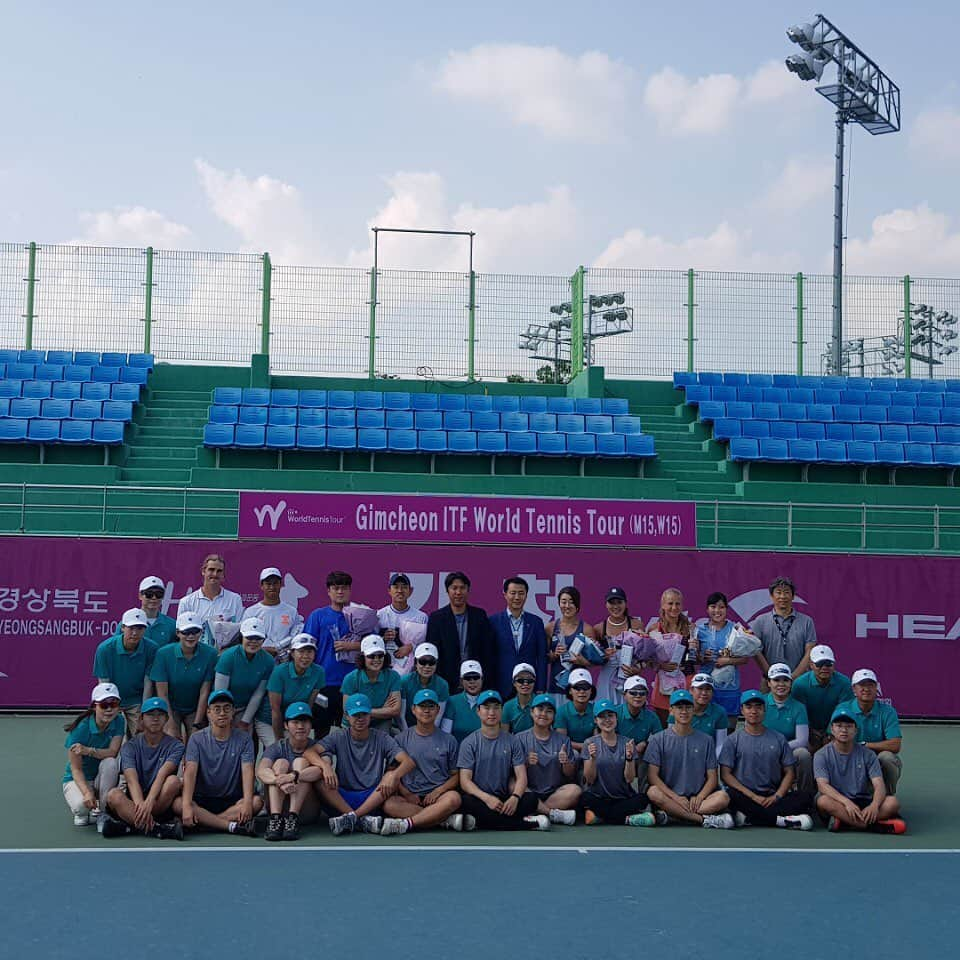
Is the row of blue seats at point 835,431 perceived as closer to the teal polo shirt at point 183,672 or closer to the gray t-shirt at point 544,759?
the gray t-shirt at point 544,759

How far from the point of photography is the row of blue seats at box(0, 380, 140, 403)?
21.1m

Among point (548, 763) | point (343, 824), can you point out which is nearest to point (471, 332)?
point (548, 763)

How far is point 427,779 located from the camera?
876 cm

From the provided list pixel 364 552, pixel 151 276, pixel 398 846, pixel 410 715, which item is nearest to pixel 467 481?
pixel 364 552

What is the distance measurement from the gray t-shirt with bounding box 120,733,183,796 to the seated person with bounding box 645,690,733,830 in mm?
3569

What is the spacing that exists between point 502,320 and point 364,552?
424 inches

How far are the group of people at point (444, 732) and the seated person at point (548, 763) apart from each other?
0.05 feet

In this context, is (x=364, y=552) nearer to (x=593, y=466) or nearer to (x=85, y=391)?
(x=593, y=466)

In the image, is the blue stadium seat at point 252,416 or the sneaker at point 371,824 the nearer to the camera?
the sneaker at point 371,824

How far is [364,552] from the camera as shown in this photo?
48.9 feet

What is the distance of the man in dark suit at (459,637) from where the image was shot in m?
9.74

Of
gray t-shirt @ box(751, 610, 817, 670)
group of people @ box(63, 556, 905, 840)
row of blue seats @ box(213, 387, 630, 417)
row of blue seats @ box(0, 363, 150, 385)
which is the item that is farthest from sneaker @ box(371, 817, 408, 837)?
row of blue seats @ box(0, 363, 150, 385)

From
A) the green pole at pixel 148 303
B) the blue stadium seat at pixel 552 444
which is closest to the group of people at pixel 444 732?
the blue stadium seat at pixel 552 444

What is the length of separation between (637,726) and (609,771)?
1.48 ft
